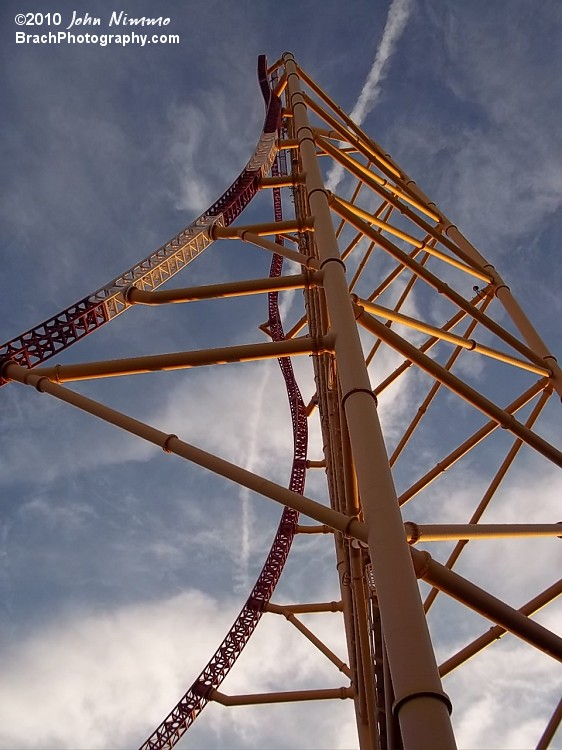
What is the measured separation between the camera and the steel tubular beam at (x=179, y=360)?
4.57 metres

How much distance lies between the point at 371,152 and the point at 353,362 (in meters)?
6.65

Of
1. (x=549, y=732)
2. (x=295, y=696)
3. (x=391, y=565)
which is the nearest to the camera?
(x=391, y=565)

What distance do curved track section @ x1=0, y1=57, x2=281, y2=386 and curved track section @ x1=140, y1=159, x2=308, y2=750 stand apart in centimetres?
376

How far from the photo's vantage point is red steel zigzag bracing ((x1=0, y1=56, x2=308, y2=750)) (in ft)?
22.6

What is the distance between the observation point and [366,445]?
3389mm

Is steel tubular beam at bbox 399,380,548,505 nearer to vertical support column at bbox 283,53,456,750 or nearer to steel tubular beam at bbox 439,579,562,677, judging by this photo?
steel tubular beam at bbox 439,579,562,677

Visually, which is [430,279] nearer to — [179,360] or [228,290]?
[228,290]

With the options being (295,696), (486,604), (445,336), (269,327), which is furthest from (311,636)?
(269,327)

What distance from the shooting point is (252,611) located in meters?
12.1

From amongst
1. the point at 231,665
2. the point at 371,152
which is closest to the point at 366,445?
the point at 371,152

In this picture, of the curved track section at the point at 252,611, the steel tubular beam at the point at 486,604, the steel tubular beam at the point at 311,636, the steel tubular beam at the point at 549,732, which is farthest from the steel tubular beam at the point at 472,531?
the curved track section at the point at 252,611

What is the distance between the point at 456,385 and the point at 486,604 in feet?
7.37

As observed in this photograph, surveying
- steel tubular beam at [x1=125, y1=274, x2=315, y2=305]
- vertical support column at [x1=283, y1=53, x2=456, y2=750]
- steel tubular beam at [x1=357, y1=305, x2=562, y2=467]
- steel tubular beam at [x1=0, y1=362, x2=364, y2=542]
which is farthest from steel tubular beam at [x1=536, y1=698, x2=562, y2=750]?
steel tubular beam at [x1=125, y1=274, x2=315, y2=305]

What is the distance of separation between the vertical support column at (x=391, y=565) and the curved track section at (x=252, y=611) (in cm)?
849
